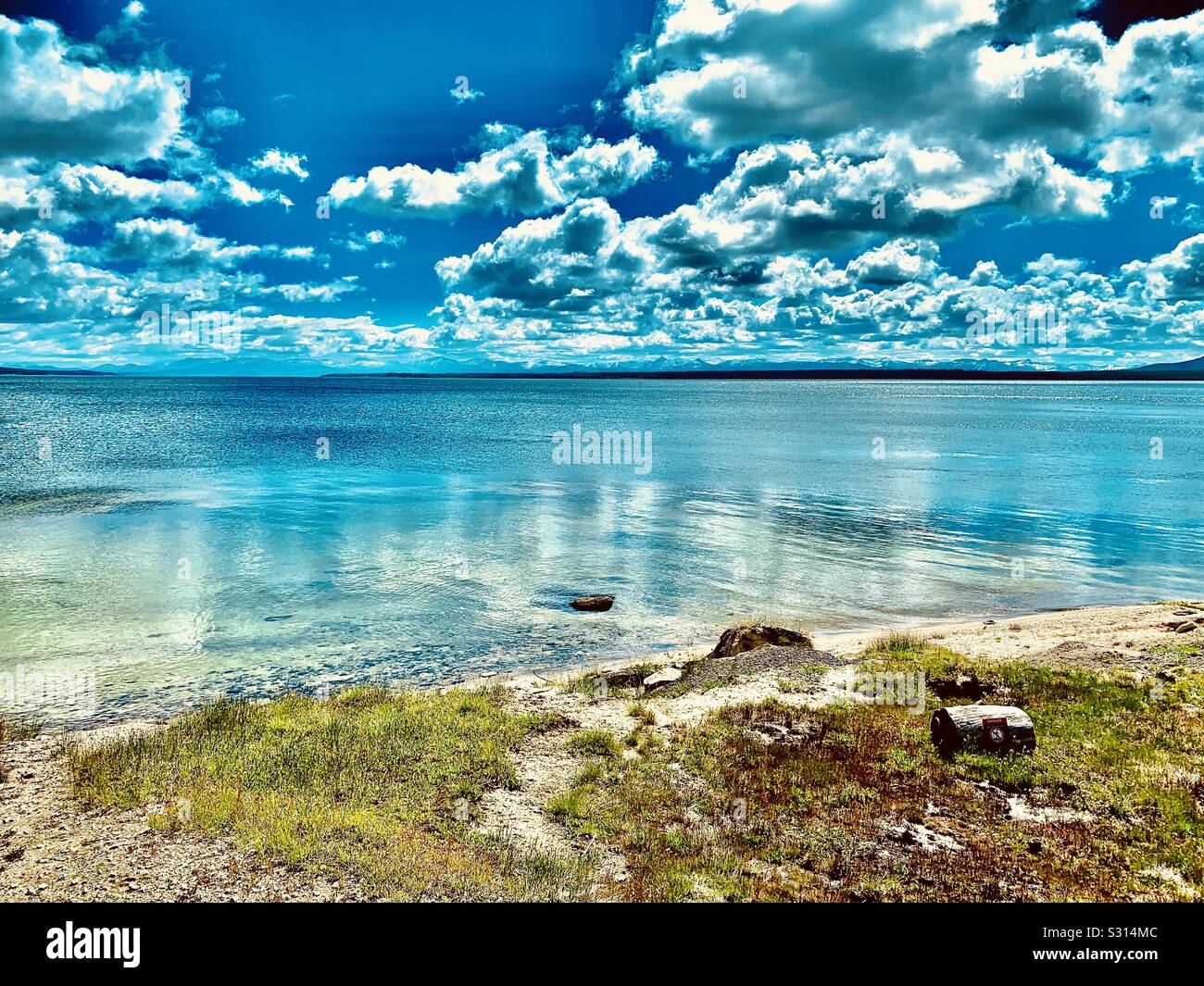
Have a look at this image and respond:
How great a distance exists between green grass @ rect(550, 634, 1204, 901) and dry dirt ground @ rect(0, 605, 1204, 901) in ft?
3.23

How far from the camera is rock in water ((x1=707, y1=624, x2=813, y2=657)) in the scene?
22.8m

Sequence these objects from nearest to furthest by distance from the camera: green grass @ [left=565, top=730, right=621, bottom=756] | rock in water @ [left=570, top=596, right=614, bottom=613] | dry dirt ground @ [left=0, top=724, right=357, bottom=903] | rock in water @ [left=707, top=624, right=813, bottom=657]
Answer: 1. dry dirt ground @ [left=0, top=724, right=357, bottom=903]
2. green grass @ [left=565, top=730, right=621, bottom=756]
3. rock in water @ [left=707, top=624, right=813, bottom=657]
4. rock in water @ [left=570, top=596, right=614, bottom=613]

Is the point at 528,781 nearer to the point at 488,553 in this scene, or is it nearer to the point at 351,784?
the point at 351,784

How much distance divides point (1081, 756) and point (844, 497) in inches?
1894

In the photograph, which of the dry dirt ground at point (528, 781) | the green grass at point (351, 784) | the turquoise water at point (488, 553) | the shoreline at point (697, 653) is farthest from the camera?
the turquoise water at point (488, 553)

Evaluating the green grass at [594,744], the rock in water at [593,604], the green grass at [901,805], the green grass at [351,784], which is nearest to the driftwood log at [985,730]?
the green grass at [901,805]

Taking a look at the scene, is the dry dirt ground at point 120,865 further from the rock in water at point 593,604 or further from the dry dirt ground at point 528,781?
the rock in water at point 593,604

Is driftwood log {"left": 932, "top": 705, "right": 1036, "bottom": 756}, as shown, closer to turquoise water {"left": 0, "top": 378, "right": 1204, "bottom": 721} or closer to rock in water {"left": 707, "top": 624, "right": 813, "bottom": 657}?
rock in water {"left": 707, "top": 624, "right": 813, "bottom": 657}

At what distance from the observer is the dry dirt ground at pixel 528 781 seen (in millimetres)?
9703

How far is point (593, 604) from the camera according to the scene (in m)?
29.9

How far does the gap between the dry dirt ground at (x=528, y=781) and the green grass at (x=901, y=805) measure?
3.23 ft

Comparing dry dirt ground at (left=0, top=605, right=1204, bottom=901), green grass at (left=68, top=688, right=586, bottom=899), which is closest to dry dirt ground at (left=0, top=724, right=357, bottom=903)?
dry dirt ground at (left=0, top=605, right=1204, bottom=901)

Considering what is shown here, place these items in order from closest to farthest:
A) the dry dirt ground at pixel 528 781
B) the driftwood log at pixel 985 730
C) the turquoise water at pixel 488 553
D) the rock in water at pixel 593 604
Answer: the dry dirt ground at pixel 528 781, the driftwood log at pixel 985 730, the turquoise water at pixel 488 553, the rock in water at pixel 593 604

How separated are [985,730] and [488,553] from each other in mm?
28761
